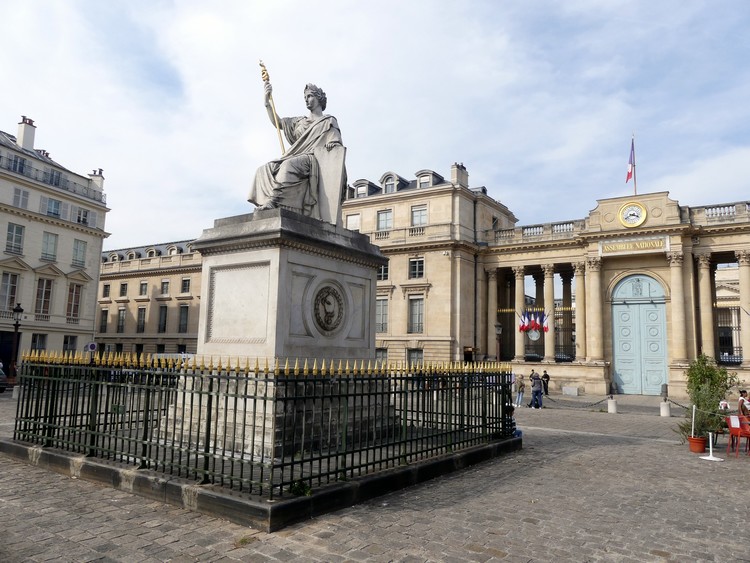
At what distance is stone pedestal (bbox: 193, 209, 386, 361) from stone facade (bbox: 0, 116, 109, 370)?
113ft

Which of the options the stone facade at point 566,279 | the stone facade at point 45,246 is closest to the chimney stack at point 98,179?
the stone facade at point 45,246

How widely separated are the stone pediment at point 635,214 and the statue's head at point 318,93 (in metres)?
29.5

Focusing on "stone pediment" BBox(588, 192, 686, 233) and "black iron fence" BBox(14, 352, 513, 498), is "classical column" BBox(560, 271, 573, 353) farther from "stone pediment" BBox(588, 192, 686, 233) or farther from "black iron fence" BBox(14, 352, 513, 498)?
"black iron fence" BBox(14, 352, 513, 498)

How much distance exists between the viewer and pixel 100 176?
43.8 meters

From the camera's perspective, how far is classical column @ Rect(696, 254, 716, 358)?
107 ft

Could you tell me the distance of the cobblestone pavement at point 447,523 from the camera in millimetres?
4781

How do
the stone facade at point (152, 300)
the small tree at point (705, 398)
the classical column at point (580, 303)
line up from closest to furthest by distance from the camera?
1. the small tree at point (705, 398)
2. the classical column at point (580, 303)
3. the stone facade at point (152, 300)

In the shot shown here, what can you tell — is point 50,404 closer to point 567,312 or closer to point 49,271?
point 49,271

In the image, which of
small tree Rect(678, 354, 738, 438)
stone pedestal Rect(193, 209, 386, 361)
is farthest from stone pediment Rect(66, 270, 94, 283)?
small tree Rect(678, 354, 738, 438)

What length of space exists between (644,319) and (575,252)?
6.42 metres

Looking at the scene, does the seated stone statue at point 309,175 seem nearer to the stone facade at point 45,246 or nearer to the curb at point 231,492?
the curb at point 231,492

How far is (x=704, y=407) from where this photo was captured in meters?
11.5

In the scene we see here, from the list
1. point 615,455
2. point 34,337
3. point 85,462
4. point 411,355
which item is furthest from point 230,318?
point 34,337

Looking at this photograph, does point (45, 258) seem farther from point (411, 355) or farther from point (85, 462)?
point (85, 462)
